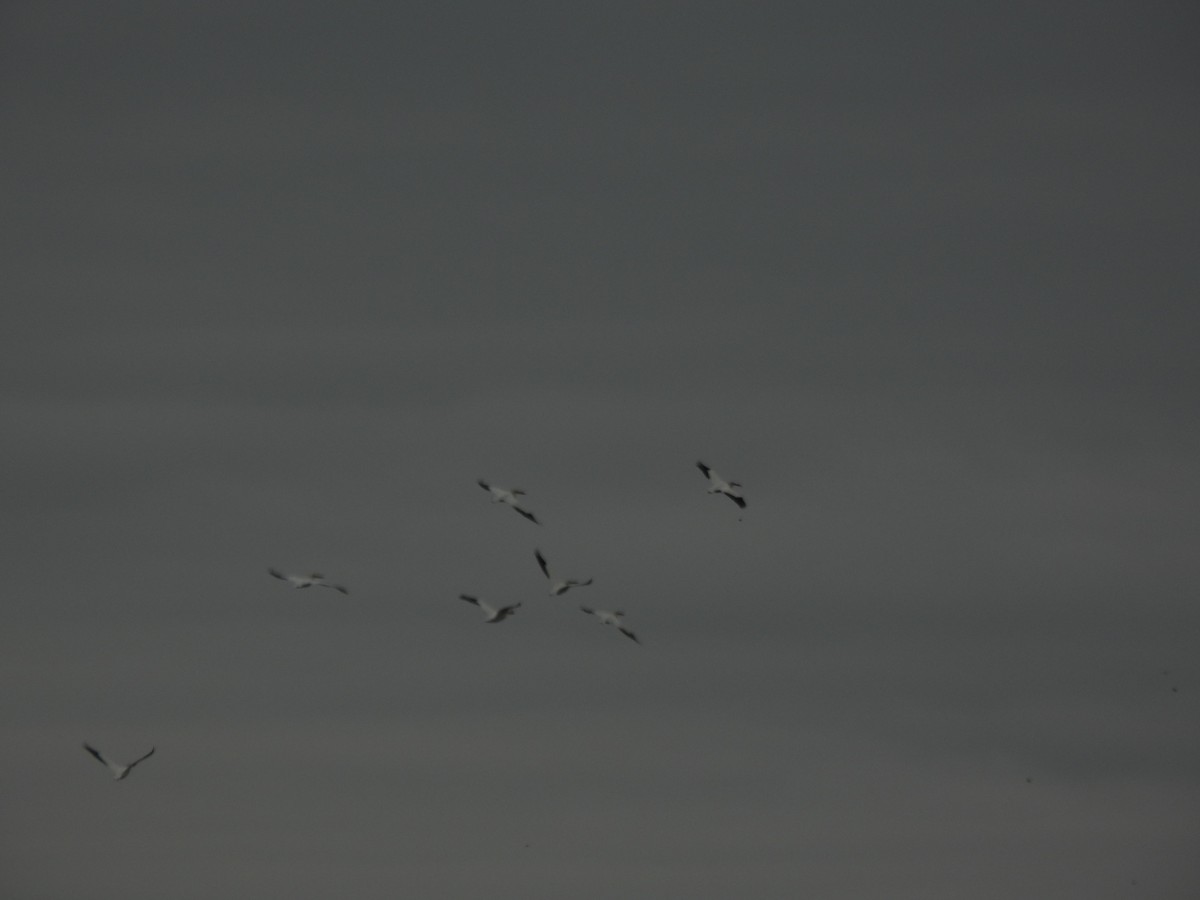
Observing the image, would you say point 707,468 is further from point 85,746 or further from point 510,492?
point 85,746

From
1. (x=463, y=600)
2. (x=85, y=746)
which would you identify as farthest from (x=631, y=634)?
(x=85, y=746)

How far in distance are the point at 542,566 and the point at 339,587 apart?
13787 millimetres

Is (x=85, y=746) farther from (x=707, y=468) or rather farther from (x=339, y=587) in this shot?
(x=707, y=468)

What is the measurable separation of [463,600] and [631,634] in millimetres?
9596

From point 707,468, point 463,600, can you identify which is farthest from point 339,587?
point 707,468

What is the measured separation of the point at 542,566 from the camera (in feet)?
626

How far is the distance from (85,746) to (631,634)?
30.8 meters

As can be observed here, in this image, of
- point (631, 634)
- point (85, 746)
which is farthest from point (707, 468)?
point (85, 746)

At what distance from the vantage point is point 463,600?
199250 mm

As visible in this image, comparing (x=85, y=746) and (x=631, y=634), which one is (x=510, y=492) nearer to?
(x=631, y=634)

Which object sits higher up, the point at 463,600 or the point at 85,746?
the point at 463,600

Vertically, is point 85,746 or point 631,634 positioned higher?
point 631,634

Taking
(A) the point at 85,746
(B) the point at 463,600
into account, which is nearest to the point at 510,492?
(B) the point at 463,600

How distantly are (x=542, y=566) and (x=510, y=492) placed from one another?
32.7 feet
